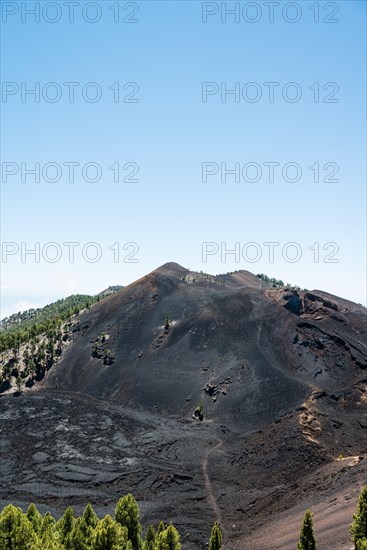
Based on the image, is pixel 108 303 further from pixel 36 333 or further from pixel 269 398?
pixel 269 398

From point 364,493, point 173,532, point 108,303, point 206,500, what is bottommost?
point 206,500

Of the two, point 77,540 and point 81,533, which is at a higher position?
point 81,533

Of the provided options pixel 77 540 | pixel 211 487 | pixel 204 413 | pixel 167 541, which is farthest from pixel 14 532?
pixel 204 413

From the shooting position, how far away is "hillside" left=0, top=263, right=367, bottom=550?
155ft

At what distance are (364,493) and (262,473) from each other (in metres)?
25.0

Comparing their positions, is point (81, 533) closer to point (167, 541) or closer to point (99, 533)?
point (99, 533)

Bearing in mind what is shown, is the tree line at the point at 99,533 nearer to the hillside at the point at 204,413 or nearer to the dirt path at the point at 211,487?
the hillside at the point at 204,413

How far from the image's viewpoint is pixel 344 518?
3722cm

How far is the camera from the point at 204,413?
2808 inches

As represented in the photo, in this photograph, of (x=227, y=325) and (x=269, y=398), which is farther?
(x=227, y=325)

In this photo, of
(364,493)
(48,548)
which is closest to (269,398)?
(364,493)

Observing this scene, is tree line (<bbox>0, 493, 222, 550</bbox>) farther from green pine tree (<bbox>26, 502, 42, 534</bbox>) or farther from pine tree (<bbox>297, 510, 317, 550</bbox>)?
pine tree (<bbox>297, 510, 317, 550</bbox>)

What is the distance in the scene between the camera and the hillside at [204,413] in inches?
1861

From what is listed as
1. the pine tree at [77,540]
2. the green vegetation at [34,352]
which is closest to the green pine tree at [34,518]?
the pine tree at [77,540]
